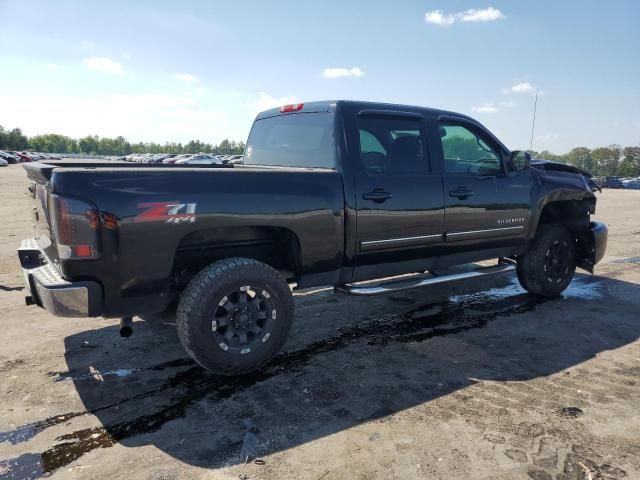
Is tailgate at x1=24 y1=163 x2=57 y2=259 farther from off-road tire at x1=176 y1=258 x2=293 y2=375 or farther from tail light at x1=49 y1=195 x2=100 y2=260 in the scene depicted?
off-road tire at x1=176 y1=258 x2=293 y2=375

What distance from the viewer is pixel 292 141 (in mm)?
4543

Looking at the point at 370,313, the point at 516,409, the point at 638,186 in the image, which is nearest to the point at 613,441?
the point at 516,409

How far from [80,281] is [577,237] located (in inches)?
222

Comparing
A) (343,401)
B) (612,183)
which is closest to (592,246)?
(343,401)

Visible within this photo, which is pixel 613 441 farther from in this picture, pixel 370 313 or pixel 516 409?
pixel 370 313

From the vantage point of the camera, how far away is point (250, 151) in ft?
17.2

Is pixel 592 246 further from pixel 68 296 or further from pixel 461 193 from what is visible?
pixel 68 296

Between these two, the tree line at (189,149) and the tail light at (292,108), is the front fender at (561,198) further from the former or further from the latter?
the tree line at (189,149)

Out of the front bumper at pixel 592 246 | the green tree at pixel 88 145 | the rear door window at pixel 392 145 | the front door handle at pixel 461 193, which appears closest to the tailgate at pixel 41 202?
the rear door window at pixel 392 145

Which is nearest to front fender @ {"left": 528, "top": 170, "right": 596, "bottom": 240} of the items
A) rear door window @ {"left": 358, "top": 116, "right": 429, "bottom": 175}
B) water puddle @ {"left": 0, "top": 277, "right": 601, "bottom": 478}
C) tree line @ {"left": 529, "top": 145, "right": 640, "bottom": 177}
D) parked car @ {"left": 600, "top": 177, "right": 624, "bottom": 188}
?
water puddle @ {"left": 0, "top": 277, "right": 601, "bottom": 478}

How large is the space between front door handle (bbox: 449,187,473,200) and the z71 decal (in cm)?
253

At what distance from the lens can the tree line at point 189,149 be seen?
101688 mm

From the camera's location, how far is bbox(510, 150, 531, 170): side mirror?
4.96 meters

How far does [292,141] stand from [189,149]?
156m
